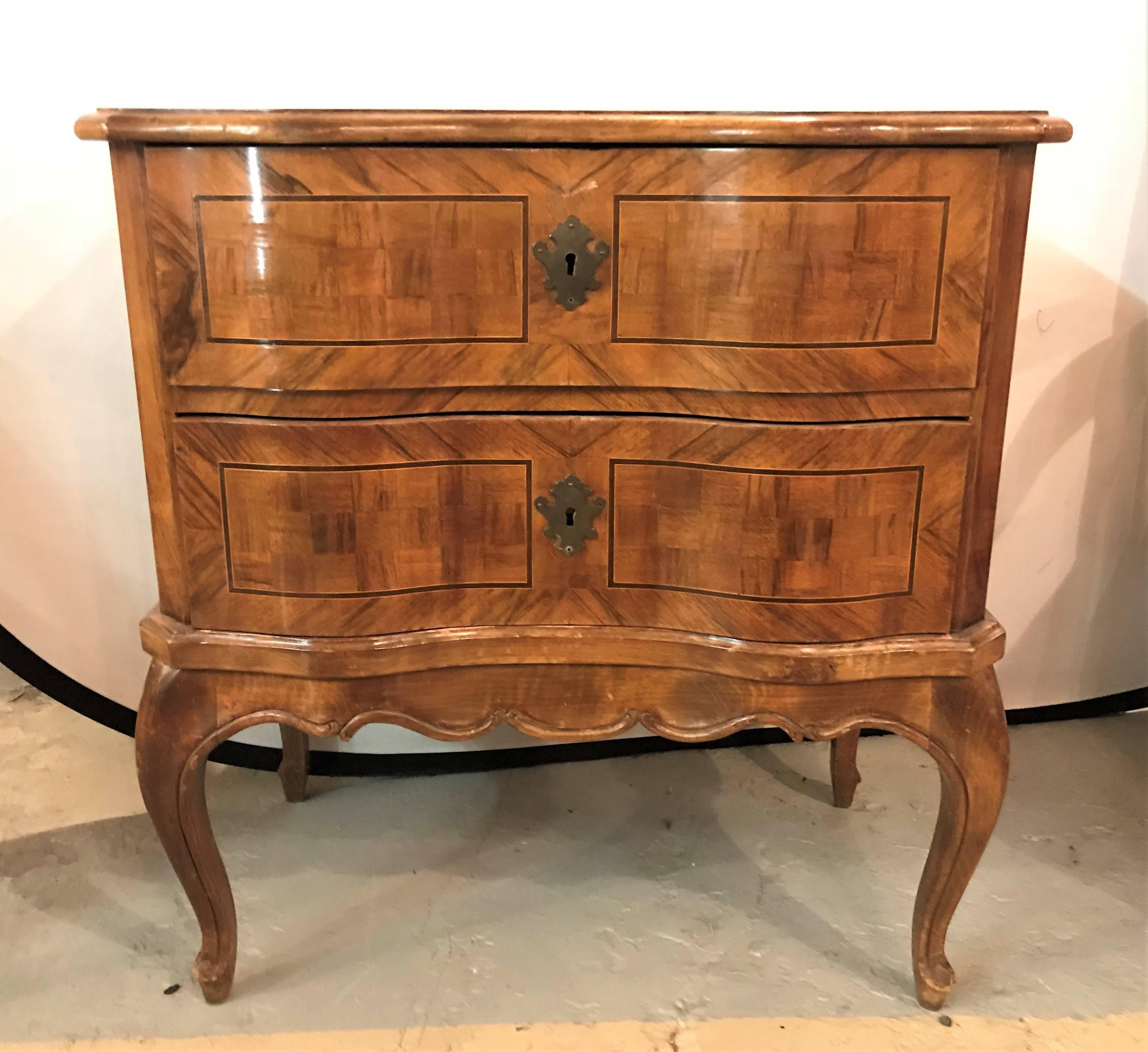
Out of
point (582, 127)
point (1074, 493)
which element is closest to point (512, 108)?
point (582, 127)

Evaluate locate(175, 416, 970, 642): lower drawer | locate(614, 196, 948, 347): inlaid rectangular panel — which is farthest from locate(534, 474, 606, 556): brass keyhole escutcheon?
locate(614, 196, 948, 347): inlaid rectangular panel

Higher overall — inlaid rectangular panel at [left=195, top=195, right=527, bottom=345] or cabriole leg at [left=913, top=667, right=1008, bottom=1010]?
inlaid rectangular panel at [left=195, top=195, right=527, bottom=345]

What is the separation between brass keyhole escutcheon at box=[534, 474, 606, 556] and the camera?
3.18 feet

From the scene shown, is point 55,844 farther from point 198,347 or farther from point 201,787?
point 198,347

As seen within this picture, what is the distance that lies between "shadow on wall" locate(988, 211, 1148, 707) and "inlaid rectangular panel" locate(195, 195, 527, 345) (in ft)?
3.49

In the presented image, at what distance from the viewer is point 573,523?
3.22ft

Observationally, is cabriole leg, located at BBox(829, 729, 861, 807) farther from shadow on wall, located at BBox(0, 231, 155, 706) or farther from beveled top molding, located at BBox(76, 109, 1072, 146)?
shadow on wall, located at BBox(0, 231, 155, 706)

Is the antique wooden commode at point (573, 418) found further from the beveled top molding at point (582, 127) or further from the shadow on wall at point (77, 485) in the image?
the shadow on wall at point (77, 485)

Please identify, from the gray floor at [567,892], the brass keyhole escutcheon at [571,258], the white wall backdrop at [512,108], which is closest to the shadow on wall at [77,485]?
the white wall backdrop at [512,108]

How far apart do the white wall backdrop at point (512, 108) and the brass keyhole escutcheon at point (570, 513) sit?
28.7 inches

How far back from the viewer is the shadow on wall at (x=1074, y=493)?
5.26 feet

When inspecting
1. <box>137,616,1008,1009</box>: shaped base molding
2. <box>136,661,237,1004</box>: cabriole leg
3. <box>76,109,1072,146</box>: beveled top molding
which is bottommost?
<box>136,661,237,1004</box>: cabriole leg

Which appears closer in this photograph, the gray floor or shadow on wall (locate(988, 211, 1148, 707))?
the gray floor

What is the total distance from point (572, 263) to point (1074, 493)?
1193mm
